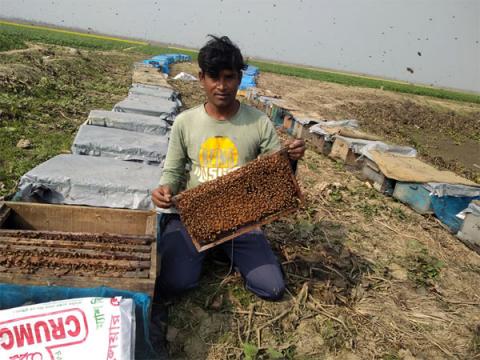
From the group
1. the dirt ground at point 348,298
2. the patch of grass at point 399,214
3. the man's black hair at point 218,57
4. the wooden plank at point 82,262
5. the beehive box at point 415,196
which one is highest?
the man's black hair at point 218,57

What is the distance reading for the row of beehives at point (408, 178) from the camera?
21.2 ft

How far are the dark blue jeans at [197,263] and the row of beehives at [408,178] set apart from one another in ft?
13.9

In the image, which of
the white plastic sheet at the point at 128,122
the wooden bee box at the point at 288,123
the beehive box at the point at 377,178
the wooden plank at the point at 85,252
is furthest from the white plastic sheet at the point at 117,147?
the wooden bee box at the point at 288,123

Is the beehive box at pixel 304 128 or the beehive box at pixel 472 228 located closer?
the beehive box at pixel 472 228

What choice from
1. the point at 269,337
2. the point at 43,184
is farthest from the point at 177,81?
the point at 269,337

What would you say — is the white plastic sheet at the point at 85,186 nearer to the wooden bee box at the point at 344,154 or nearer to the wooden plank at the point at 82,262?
the wooden plank at the point at 82,262

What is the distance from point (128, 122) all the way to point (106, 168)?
208 centimetres

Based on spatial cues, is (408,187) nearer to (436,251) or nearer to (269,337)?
(436,251)

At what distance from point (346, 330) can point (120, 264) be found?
2.23 meters

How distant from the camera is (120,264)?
2.81 meters

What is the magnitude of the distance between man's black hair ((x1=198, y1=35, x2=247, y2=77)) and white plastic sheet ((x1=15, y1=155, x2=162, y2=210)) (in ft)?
5.40

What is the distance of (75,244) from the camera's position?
9.90 feet

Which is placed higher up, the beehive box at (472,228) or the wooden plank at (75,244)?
the wooden plank at (75,244)

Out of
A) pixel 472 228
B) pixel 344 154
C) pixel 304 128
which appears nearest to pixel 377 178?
pixel 344 154
